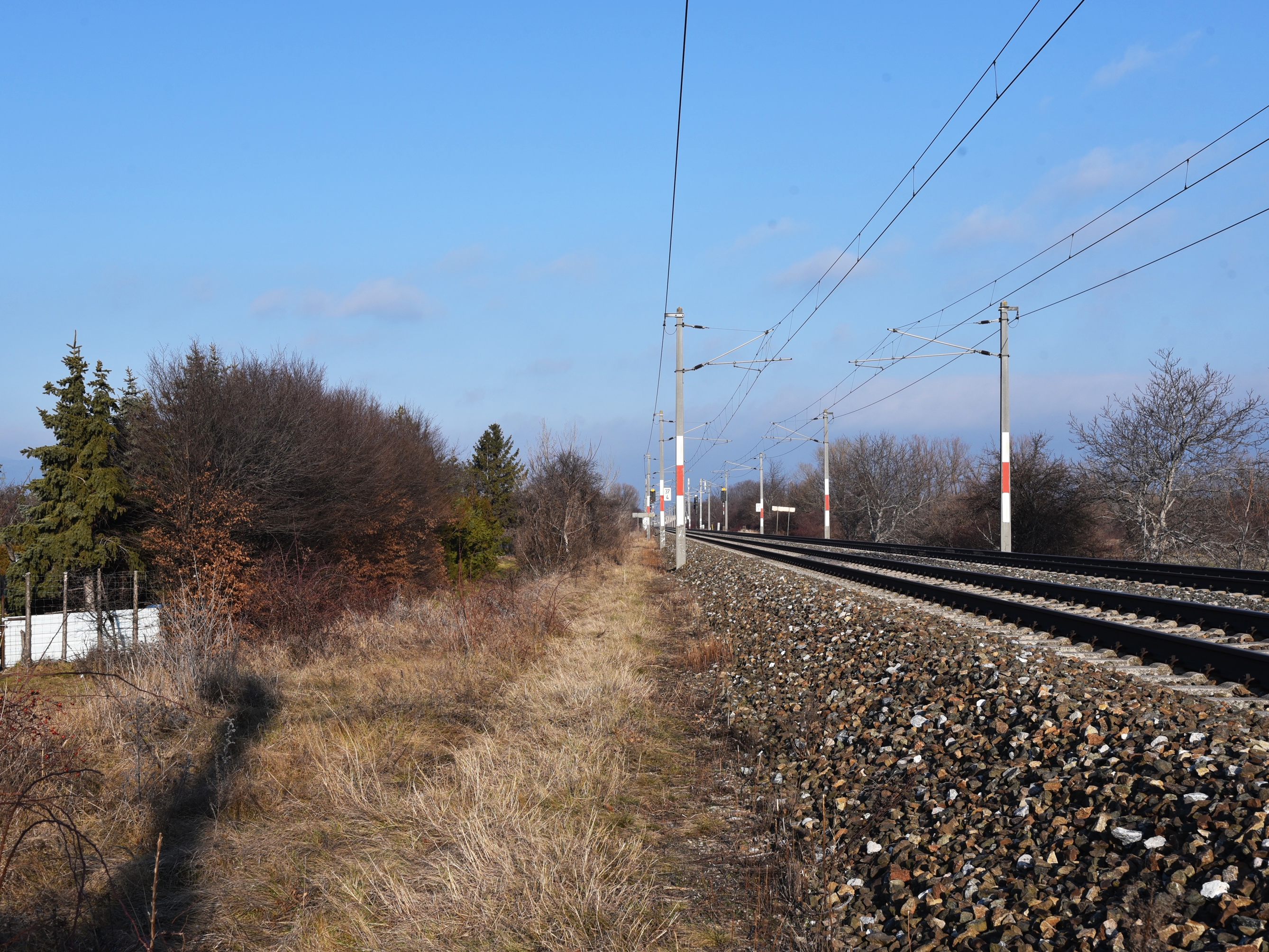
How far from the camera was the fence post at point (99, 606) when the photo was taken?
20484 millimetres

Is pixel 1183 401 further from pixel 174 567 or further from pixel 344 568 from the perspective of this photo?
pixel 174 567

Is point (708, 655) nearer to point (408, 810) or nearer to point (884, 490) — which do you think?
point (408, 810)

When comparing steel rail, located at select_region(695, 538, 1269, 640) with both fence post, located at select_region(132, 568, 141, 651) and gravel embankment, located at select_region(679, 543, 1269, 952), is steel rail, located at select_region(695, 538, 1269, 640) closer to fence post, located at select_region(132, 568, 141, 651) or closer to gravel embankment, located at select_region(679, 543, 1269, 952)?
gravel embankment, located at select_region(679, 543, 1269, 952)

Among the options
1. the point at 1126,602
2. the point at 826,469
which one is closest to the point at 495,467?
the point at 826,469

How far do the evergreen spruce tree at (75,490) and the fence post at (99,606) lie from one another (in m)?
1.89

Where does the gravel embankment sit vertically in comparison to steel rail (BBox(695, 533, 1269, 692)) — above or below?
below

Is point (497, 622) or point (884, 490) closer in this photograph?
point (497, 622)

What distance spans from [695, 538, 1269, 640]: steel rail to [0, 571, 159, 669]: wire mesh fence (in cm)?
1889

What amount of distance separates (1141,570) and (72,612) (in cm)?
2719

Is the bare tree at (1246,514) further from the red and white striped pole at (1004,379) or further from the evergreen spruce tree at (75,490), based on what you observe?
the evergreen spruce tree at (75,490)

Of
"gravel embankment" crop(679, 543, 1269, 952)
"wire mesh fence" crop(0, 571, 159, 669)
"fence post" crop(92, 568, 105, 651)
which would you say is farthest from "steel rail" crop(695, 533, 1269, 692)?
"wire mesh fence" crop(0, 571, 159, 669)

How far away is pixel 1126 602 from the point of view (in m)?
12.6

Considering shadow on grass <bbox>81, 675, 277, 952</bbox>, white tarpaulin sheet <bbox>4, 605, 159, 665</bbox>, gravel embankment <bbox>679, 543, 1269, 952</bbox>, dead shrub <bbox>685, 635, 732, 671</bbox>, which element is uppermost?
gravel embankment <bbox>679, 543, 1269, 952</bbox>

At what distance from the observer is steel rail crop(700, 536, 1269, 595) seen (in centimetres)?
1600
